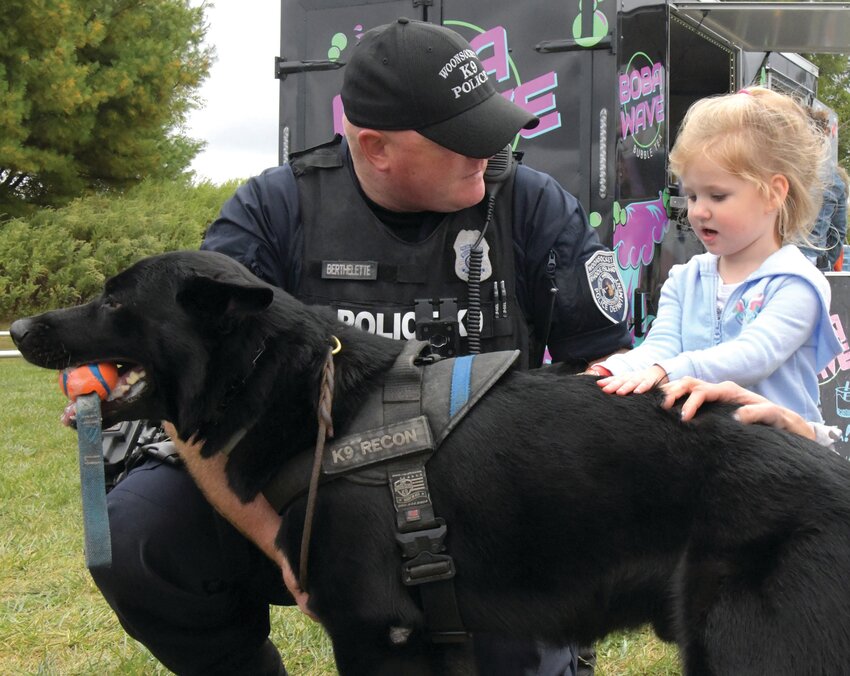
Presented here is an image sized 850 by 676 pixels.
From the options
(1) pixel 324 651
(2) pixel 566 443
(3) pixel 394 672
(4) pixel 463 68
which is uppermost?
(4) pixel 463 68

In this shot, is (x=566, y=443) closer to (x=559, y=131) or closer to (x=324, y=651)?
(x=324, y=651)

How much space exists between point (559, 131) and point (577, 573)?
361cm

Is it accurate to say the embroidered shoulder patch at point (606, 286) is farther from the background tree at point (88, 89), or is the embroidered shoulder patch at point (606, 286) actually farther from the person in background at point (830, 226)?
the background tree at point (88, 89)

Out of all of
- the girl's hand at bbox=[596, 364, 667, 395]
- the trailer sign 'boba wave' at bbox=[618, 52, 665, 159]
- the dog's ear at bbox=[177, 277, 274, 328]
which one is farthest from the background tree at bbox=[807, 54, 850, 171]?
the dog's ear at bbox=[177, 277, 274, 328]

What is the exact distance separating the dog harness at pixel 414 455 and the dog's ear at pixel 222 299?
13.1 inches

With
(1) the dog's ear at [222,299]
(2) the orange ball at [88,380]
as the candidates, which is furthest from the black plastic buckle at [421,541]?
(2) the orange ball at [88,380]

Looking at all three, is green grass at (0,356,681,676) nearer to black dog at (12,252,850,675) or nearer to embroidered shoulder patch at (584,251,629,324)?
black dog at (12,252,850,675)

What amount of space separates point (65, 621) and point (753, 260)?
2476mm

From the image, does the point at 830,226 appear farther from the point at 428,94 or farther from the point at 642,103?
the point at 428,94

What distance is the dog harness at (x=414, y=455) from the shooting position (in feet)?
5.90

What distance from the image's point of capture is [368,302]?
8.11 feet

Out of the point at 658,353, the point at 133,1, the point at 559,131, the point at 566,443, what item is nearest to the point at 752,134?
the point at 658,353

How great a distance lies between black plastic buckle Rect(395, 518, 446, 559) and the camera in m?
1.78

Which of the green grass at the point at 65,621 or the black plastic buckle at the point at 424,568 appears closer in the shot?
the black plastic buckle at the point at 424,568
